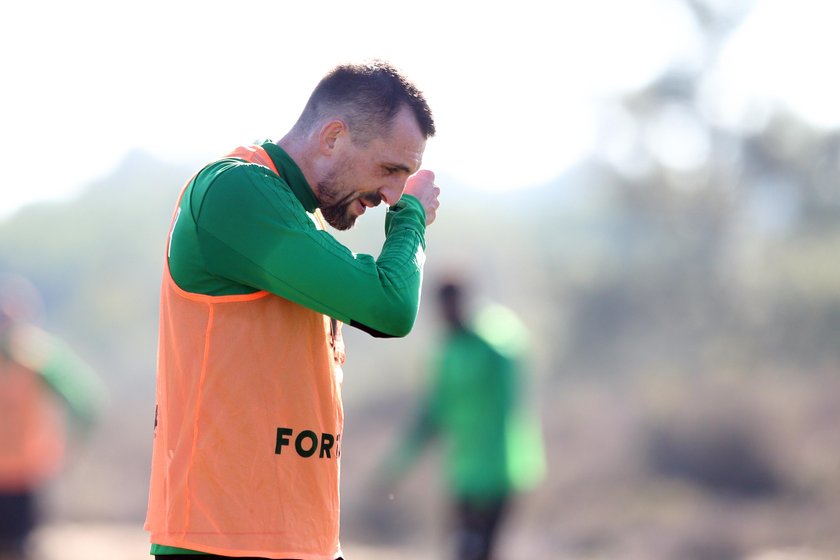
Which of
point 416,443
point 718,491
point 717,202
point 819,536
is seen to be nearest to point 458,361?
point 416,443

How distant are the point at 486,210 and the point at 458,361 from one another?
2272 centimetres

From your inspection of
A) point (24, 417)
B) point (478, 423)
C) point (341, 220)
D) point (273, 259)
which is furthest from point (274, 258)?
point (24, 417)

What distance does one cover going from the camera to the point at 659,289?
874 inches

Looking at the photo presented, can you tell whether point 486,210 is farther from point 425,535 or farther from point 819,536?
point 819,536

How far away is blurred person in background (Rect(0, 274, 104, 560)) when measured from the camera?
9.68 metres

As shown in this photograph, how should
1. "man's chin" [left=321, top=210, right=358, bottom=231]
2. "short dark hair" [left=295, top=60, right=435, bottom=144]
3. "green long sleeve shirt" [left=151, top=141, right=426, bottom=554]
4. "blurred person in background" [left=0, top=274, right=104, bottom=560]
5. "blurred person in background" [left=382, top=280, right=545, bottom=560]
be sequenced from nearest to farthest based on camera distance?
"green long sleeve shirt" [left=151, top=141, right=426, bottom=554] < "short dark hair" [left=295, top=60, right=435, bottom=144] < "man's chin" [left=321, top=210, right=358, bottom=231] < "blurred person in background" [left=382, top=280, right=545, bottom=560] < "blurred person in background" [left=0, top=274, right=104, bottom=560]

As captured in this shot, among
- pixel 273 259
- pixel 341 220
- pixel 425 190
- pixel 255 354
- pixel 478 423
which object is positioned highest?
pixel 478 423

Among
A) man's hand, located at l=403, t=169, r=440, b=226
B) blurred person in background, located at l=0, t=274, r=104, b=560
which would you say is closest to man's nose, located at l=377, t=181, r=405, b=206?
man's hand, located at l=403, t=169, r=440, b=226

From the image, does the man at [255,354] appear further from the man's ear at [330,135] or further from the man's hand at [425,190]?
the man's hand at [425,190]

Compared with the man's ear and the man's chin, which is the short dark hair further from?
the man's chin

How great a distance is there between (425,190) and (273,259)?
559mm

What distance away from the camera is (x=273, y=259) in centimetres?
253

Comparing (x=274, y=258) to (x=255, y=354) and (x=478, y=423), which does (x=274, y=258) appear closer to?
(x=255, y=354)

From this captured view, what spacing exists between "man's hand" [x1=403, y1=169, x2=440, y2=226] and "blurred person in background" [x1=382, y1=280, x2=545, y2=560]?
4.36 meters
